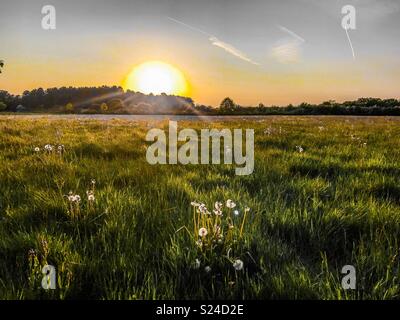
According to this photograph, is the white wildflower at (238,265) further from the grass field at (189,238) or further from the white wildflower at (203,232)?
the white wildflower at (203,232)

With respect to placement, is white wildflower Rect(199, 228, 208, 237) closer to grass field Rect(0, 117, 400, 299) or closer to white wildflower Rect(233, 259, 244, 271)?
grass field Rect(0, 117, 400, 299)

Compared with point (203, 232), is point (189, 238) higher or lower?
lower

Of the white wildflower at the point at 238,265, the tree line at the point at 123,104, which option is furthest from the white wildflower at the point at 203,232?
the tree line at the point at 123,104

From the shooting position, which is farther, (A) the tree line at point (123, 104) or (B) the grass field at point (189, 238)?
(A) the tree line at point (123, 104)

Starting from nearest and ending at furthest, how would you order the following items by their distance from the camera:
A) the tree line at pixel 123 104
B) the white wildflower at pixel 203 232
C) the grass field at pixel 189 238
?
the grass field at pixel 189 238 < the white wildflower at pixel 203 232 < the tree line at pixel 123 104

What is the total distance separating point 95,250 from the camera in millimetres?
3156

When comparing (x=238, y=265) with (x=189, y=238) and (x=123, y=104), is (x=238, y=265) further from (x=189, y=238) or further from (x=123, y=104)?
(x=123, y=104)

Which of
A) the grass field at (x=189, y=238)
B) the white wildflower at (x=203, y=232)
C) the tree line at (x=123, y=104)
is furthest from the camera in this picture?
the tree line at (x=123, y=104)

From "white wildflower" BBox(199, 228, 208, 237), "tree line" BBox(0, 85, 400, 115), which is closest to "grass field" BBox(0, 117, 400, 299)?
"white wildflower" BBox(199, 228, 208, 237)

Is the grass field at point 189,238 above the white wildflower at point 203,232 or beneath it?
beneath

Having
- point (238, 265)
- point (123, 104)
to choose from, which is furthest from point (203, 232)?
point (123, 104)

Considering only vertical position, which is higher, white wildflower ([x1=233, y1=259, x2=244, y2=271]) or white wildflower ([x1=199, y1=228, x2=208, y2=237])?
white wildflower ([x1=199, y1=228, x2=208, y2=237])
